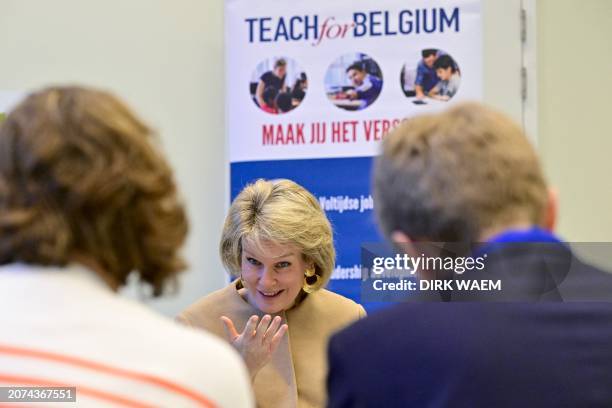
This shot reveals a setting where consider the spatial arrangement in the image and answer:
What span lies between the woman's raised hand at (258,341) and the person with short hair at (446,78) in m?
1.58

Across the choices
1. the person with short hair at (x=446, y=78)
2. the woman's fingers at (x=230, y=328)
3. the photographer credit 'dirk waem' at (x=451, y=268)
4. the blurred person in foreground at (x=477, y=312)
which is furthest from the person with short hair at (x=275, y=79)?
the blurred person in foreground at (x=477, y=312)

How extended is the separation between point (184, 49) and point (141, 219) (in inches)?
136


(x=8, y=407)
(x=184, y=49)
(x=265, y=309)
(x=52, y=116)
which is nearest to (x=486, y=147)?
(x=52, y=116)

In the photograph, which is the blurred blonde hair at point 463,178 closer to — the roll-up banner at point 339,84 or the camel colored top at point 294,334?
the camel colored top at point 294,334

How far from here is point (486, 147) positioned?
141 centimetres

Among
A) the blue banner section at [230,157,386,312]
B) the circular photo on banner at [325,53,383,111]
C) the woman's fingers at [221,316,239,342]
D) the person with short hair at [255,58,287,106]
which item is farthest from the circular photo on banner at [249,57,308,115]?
the woman's fingers at [221,316,239,342]

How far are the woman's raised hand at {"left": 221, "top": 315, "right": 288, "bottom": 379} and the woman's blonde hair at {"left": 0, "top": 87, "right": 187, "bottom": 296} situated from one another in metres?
1.80

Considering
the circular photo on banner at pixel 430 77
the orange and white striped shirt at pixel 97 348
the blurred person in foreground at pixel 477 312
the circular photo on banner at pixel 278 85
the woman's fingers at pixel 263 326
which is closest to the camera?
the orange and white striped shirt at pixel 97 348

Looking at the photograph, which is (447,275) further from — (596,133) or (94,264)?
(596,133)

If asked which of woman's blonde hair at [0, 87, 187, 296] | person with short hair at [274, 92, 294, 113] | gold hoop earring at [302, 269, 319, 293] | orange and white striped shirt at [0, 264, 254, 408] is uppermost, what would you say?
person with short hair at [274, 92, 294, 113]

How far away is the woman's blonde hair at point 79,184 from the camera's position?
1212 millimetres

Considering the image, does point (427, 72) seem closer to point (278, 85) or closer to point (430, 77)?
point (430, 77)

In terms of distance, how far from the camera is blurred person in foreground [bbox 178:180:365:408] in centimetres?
320

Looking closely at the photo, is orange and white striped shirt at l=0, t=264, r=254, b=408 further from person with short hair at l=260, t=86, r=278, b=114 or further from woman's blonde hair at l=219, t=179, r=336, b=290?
person with short hair at l=260, t=86, r=278, b=114
